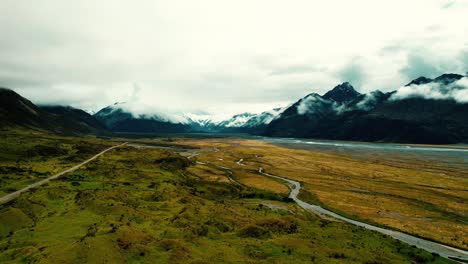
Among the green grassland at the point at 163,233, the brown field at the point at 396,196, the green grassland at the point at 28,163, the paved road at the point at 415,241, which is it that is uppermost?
the green grassland at the point at 28,163

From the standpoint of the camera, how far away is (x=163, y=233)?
65500 millimetres

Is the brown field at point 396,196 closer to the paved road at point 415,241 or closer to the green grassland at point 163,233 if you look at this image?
the paved road at point 415,241

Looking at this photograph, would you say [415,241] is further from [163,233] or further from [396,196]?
[163,233]

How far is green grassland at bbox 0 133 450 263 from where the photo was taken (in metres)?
54.0

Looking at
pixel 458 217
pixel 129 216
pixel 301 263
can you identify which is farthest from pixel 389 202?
pixel 129 216

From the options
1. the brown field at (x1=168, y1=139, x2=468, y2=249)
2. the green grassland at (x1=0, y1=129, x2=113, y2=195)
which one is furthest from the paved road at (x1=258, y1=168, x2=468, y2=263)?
the green grassland at (x1=0, y1=129, x2=113, y2=195)

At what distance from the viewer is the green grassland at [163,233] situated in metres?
54.0

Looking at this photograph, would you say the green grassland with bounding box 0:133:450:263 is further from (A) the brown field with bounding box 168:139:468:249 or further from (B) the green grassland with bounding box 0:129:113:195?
(A) the brown field with bounding box 168:139:468:249

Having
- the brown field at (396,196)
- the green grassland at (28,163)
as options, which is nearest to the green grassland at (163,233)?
the green grassland at (28,163)

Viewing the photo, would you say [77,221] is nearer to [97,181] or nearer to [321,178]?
[97,181]

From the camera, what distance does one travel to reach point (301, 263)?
55469mm

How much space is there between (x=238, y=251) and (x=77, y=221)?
36583 millimetres

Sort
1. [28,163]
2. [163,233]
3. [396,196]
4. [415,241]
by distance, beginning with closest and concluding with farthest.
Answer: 1. [163,233]
2. [415,241]
3. [396,196]
4. [28,163]

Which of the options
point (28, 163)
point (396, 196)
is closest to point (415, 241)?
point (396, 196)
